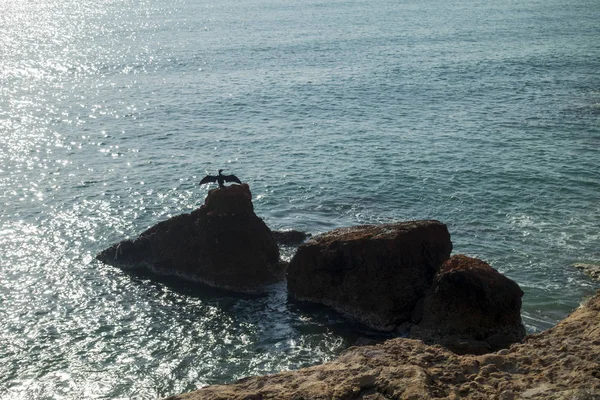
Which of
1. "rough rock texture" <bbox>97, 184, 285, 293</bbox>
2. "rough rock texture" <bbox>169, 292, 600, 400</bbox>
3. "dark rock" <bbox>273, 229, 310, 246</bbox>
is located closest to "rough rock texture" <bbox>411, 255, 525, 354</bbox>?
"rough rock texture" <bbox>169, 292, 600, 400</bbox>

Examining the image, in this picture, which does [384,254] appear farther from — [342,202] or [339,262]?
[342,202]

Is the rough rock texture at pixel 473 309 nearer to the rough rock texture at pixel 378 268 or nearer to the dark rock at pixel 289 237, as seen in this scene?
the rough rock texture at pixel 378 268

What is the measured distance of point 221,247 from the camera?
2988 cm

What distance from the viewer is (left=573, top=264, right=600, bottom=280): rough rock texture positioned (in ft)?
96.2

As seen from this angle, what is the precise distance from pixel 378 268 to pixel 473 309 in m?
4.25

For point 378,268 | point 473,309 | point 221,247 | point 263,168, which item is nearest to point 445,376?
point 473,309

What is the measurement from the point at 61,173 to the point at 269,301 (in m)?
24.1

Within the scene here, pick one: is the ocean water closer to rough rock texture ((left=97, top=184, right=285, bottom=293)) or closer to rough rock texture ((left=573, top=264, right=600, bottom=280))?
rough rock texture ((left=573, top=264, right=600, bottom=280))

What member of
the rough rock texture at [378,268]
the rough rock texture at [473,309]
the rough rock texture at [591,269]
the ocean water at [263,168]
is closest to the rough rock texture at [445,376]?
the rough rock texture at [473,309]

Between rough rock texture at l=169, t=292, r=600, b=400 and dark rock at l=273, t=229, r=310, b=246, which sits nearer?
rough rock texture at l=169, t=292, r=600, b=400

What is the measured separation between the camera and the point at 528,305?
27.2 m

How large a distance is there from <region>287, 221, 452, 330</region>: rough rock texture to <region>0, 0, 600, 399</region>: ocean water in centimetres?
106

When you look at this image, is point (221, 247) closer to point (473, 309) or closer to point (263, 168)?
point (473, 309)

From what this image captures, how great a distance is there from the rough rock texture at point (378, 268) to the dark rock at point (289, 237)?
248 inches
